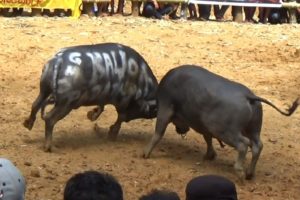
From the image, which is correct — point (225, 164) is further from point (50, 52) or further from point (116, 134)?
point (50, 52)

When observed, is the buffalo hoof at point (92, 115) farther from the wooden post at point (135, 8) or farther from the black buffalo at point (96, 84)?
the wooden post at point (135, 8)

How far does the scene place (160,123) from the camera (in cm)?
873

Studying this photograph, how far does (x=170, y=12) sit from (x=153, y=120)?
7.29 metres

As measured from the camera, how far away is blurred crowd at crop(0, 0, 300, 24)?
16578 mm

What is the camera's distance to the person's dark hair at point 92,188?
11.3 feet

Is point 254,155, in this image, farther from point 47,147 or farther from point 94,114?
point 94,114

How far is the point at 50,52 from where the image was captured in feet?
44.0

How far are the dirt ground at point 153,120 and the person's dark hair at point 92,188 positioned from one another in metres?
3.85

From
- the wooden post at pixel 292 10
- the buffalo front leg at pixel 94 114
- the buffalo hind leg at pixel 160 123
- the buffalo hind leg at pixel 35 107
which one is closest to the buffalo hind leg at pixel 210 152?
the buffalo hind leg at pixel 160 123

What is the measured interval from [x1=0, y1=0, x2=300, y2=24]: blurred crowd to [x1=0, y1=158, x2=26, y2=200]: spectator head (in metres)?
12.7

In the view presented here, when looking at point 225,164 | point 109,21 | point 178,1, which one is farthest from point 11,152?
point 178,1

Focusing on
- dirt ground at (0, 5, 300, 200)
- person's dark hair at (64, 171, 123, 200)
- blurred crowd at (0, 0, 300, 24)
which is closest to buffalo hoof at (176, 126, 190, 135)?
dirt ground at (0, 5, 300, 200)

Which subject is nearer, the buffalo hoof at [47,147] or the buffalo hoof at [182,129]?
the buffalo hoof at [47,147]

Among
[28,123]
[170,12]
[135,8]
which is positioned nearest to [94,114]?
[28,123]
